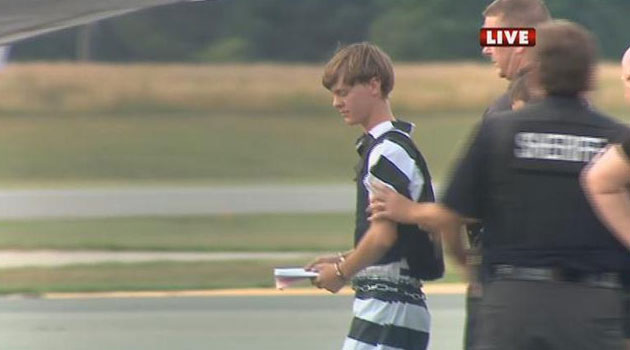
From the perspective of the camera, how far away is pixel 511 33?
4.55 m

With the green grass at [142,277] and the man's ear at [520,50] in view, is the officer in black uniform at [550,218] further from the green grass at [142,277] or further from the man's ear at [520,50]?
the green grass at [142,277]

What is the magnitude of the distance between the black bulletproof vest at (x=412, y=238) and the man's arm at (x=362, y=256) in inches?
2.8

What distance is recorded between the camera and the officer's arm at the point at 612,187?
139 inches

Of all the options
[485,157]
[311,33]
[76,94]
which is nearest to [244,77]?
[311,33]

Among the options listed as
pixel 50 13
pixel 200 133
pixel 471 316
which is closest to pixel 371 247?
pixel 471 316

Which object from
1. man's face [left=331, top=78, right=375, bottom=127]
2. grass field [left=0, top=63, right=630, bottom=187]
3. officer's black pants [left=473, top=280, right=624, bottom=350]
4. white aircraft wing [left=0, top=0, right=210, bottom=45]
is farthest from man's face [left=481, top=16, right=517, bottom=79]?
grass field [left=0, top=63, right=630, bottom=187]

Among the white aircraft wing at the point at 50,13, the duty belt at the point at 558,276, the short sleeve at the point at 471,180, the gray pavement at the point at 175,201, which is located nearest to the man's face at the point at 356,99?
the white aircraft wing at the point at 50,13

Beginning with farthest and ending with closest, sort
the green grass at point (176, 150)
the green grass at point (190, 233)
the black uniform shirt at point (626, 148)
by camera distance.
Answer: the green grass at point (176, 150), the green grass at point (190, 233), the black uniform shirt at point (626, 148)

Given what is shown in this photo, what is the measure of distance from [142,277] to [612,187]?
33.4 feet

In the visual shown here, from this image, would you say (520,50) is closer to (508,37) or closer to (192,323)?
(508,37)

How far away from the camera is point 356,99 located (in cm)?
439

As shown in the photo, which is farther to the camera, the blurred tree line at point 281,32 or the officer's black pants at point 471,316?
the blurred tree line at point 281,32

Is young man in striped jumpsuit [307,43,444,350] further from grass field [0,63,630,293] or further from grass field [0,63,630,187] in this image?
grass field [0,63,630,187]

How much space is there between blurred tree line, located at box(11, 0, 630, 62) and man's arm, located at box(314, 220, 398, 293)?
13463 millimetres
